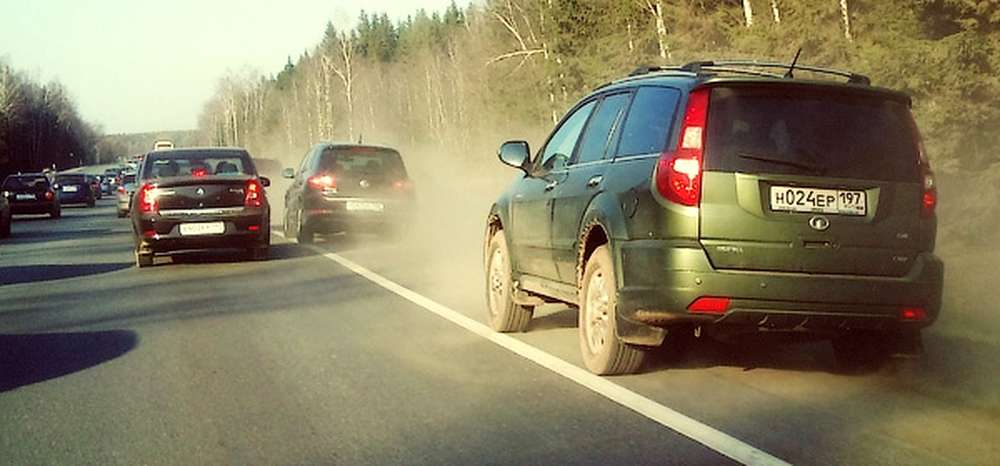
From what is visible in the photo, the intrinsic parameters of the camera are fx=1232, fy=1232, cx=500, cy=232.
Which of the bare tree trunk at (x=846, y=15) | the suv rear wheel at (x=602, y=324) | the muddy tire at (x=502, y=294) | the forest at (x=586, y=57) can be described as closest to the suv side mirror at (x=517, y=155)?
the muddy tire at (x=502, y=294)

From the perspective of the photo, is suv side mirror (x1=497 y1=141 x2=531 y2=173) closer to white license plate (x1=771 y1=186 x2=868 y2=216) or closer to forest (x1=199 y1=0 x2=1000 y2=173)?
white license plate (x1=771 y1=186 x2=868 y2=216)

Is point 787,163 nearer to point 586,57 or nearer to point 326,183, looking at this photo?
point 326,183

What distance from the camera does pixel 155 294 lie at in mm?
13516

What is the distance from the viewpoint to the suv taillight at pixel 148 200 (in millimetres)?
16844

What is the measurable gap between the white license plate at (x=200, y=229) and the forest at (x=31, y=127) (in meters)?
88.8

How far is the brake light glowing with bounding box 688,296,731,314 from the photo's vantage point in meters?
6.71

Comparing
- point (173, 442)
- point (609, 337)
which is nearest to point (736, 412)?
point (609, 337)

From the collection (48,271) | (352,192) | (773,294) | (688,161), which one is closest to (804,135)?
(688,161)

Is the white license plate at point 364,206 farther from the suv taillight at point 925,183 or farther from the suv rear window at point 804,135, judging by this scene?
the suv taillight at point 925,183

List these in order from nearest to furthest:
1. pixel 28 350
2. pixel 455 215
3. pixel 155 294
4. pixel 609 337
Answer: pixel 609 337 → pixel 28 350 → pixel 155 294 → pixel 455 215

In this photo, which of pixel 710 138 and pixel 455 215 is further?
pixel 455 215

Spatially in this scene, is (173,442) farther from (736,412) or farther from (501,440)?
(736,412)

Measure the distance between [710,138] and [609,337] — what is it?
1.41 meters

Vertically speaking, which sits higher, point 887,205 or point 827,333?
point 887,205
